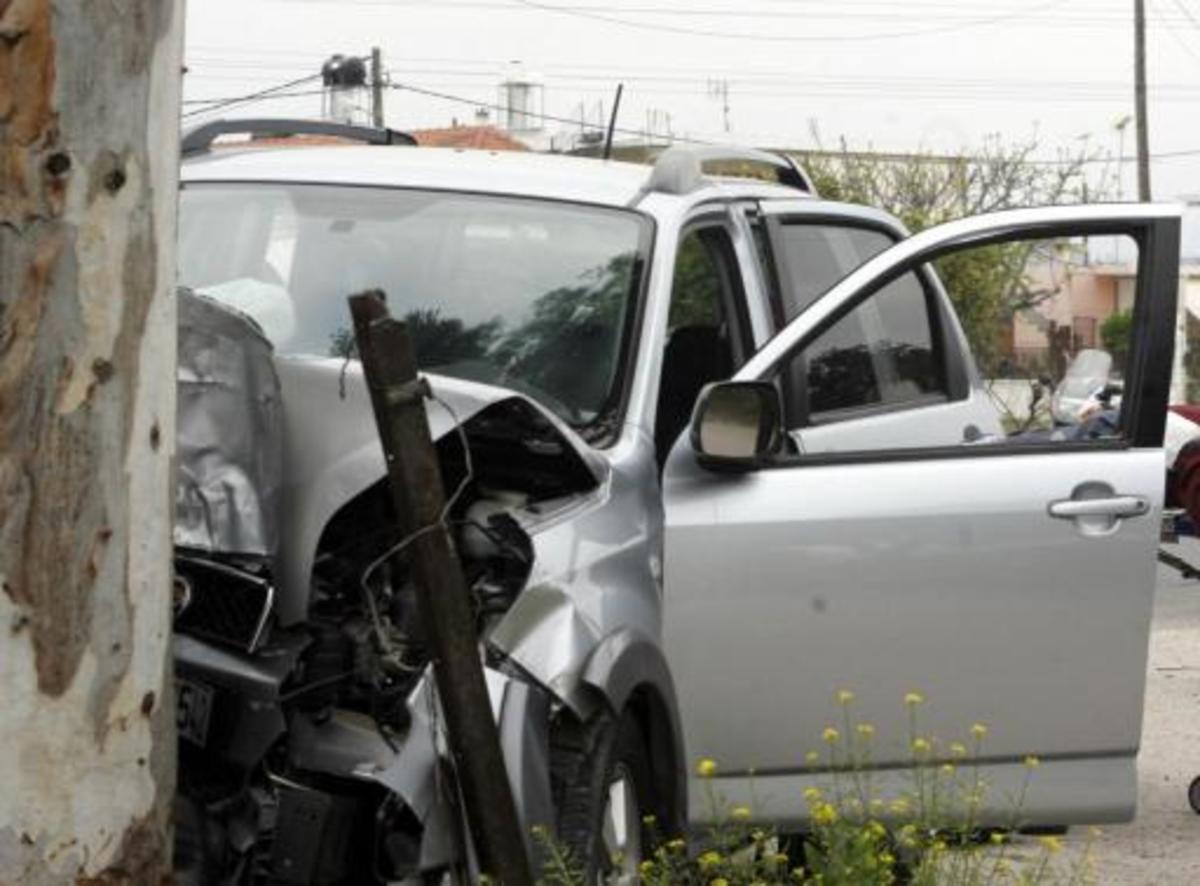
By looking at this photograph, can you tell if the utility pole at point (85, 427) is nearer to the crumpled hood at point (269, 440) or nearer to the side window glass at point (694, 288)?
the crumpled hood at point (269, 440)

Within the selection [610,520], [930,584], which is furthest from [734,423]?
[930,584]

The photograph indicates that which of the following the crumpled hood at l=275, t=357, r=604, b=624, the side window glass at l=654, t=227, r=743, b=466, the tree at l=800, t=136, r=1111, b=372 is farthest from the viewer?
the tree at l=800, t=136, r=1111, b=372

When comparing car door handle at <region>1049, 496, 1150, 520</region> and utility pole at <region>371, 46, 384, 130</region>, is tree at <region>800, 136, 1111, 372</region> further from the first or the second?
car door handle at <region>1049, 496, 1150, 520</region>

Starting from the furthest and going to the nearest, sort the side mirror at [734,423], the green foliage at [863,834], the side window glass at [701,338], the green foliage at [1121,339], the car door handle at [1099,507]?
the side window glass at [701,338]
the green foliage at [1121,339]
the car door handle at [1099,507]
the side mirror at [734,423]
the green foliage at [863,834]

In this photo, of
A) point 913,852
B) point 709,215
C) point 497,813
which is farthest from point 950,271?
point 497,813

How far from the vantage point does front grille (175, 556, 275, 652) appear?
3.86 meters

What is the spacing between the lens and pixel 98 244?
2.85m

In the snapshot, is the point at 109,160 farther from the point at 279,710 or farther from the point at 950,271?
the point at 950,271

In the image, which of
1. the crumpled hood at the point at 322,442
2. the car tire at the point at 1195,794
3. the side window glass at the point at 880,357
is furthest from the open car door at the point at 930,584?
the car tire at the point at 1195,794

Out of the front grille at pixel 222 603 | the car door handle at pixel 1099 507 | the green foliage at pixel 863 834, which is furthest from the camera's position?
the car door handle at pixel 1099 507

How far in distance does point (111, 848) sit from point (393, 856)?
892 mm

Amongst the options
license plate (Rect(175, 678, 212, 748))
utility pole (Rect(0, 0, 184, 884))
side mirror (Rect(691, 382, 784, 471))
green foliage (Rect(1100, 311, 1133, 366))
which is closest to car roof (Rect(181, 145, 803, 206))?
side mirror (Rect(691, 382, 784, 471))

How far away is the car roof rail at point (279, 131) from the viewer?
6.46 meters

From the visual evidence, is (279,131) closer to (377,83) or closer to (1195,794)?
(1195,794)
